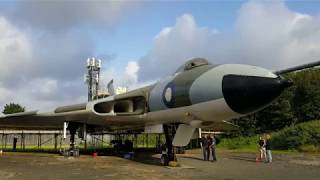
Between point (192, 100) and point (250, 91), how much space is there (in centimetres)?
200

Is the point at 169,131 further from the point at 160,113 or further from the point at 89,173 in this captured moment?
the point at 89,173

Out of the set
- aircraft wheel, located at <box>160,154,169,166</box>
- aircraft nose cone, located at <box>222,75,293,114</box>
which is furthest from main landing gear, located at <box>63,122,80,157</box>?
aircraft nose cone, located at <box>222,75,293,114</box>

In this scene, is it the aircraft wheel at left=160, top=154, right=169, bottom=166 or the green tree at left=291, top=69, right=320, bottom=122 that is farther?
the green tree at left=291, top=69, right=320, bottom=122

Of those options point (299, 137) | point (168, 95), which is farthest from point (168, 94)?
point (299, 137)

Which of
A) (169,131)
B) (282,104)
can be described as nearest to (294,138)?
(282,104)

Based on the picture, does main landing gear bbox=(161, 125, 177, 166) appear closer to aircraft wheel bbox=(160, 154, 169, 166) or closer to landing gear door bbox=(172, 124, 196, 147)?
aircraft wheel bbox=(160, 154, 169, 166)

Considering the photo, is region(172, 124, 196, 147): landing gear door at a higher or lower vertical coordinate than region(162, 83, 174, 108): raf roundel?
lower

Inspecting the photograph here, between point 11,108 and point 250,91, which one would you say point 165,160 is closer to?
point 250,91

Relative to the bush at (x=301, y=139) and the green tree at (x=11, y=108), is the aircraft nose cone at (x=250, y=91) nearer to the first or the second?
the bush at (x=301, y=139)

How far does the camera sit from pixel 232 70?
988 cm

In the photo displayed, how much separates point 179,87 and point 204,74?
42.0 inches

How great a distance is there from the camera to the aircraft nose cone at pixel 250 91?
911 cm

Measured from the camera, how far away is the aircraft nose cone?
9109 mm

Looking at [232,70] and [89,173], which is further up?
[232,70]
